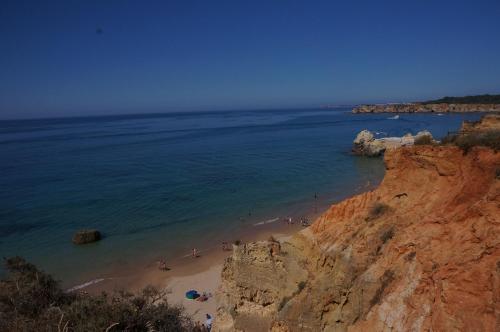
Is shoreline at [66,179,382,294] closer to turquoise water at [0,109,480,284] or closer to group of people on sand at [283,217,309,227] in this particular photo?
group of people on sand at [283,217,309,227]

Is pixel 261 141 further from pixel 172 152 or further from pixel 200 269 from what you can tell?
pixel 200 269

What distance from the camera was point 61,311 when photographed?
890 centimetres

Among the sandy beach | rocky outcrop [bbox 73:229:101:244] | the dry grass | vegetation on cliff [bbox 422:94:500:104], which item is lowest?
the sandy beach

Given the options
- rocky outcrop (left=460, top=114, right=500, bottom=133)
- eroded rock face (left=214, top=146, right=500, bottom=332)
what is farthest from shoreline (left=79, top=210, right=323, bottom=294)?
rocky outcrop (left=460, top=114, right=500, bottom=133)

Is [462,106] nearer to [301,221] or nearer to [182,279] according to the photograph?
[301,221]

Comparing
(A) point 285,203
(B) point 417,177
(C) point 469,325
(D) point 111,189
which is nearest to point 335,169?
(A) point 285,203

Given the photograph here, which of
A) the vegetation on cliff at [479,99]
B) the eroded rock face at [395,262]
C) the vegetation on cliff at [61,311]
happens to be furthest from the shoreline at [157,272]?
the vegetation on cliff at [479,99]

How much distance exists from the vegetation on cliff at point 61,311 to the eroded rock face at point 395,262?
2.32 m

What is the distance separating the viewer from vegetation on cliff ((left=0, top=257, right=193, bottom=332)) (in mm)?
8354

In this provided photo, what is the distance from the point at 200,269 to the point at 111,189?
75.7 ft

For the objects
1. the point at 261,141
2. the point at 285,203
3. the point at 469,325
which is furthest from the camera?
the point at 261,141

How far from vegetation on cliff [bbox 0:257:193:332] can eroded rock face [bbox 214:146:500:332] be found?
7.63 ft

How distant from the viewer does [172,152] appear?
232 ft

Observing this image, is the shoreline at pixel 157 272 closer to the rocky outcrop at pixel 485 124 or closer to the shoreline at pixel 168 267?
the shoreline at pixel 168 267
